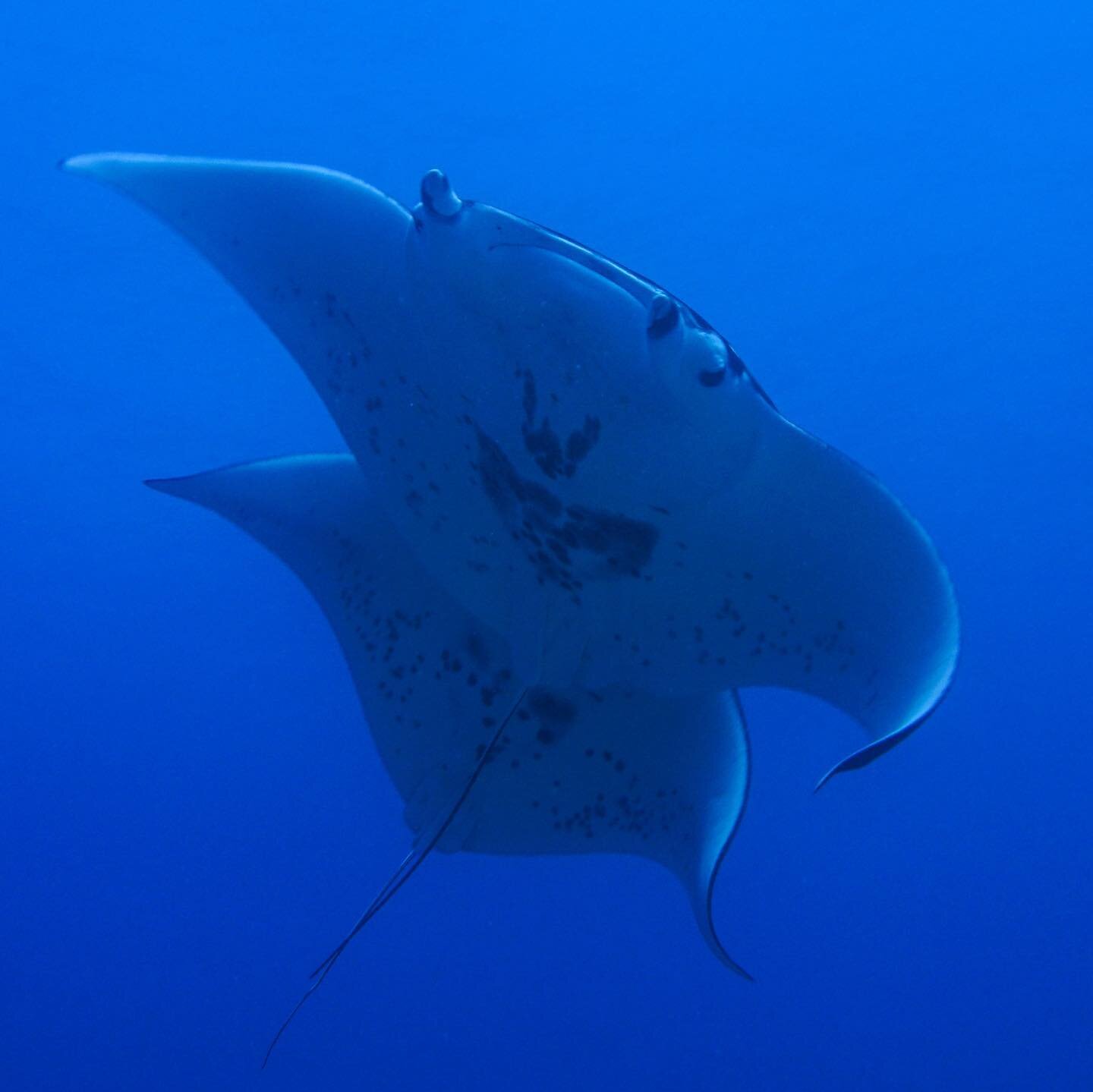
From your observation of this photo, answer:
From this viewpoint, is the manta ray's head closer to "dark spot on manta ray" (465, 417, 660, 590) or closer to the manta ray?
the manta ray

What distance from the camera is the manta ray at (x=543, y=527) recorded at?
115 cm

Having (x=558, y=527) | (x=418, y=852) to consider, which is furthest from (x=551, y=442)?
(x=418, y=852)

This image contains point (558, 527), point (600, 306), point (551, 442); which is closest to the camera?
point (600, 306)

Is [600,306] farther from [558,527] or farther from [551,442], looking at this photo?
[558,527]

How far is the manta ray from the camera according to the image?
1.15 metres

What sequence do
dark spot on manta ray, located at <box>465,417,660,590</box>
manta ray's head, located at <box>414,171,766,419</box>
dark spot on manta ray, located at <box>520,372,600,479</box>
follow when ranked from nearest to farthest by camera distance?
1. manta ray's head, located at <box>414,171,766,419</box>
2. dark spot on manta ray, located at <box>520,372,600,479</box>
3. dark spot on manta ray, located at <box>465,417,660,590</box>

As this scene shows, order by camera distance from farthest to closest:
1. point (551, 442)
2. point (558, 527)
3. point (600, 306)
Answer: point (558, 527) < point (551, 442) < point (600, 306)

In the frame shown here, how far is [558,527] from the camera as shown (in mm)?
1449

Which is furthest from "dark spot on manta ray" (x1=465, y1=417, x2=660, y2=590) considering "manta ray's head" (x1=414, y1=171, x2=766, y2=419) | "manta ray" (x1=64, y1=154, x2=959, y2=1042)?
"manta ray's head" (x1=414, y1=171, x2=766, y2=419)

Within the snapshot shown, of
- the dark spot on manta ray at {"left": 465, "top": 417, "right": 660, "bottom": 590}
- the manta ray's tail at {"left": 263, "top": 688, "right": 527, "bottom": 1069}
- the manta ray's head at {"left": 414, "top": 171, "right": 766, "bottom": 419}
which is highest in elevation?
the manta ray's head at {"left": 414, "top": 171, "right": 766, "bottom": 419}

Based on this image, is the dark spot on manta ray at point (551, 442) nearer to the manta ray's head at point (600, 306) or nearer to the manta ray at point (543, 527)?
the manta ray at point (543, 527)

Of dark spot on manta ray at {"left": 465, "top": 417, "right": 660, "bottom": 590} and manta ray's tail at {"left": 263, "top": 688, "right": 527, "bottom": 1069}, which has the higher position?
dark spot on manta ray at {"left": 465, "top": 417, "right": 660, "bottom": 590}

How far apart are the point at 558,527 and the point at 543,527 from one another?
0.10 feet

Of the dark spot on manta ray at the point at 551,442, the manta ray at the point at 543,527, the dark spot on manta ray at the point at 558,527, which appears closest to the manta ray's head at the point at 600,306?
the manta ray at the point at 543,527
